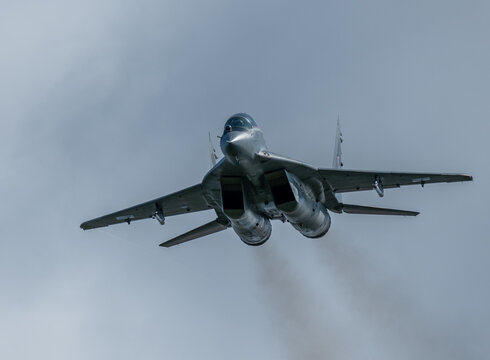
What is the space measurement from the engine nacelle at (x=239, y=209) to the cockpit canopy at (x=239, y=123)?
217 centimetres

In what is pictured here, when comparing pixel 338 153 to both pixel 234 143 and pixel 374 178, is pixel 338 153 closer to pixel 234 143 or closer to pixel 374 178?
pixel 374 178

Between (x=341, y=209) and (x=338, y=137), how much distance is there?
958cm

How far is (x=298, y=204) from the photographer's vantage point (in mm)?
31734

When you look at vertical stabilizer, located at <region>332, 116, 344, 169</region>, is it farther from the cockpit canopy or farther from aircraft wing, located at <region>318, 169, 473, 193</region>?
the cockpit canopy

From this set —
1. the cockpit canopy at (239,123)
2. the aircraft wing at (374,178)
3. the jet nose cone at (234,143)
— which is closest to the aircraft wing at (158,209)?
the cockpit canopy at (239,123)

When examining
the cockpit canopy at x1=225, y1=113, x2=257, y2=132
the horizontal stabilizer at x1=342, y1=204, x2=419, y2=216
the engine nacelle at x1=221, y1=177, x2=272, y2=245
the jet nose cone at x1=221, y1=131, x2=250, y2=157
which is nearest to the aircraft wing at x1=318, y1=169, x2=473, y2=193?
the horizontal stabilizer at x1=342, y1=204, x2=419, y2=216

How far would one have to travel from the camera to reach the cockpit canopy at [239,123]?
1199 inches

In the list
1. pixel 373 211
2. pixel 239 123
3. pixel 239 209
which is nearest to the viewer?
pixel 239 123

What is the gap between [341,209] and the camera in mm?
35781

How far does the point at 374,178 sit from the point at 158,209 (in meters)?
10.4

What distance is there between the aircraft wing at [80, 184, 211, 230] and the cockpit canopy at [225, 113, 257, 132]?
5.69 m

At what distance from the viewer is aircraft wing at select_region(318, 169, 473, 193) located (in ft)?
108

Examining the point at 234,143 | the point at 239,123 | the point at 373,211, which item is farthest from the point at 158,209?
the point at 373,211

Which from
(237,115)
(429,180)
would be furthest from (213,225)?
(429,180)
